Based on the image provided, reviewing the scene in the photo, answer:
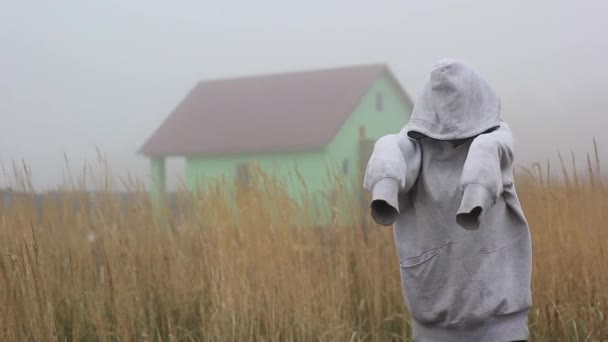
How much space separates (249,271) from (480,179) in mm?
1767

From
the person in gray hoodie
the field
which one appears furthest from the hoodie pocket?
the field

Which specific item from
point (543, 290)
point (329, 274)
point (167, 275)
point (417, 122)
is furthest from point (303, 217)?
point (417, 122)

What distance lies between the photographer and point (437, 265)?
164 cm

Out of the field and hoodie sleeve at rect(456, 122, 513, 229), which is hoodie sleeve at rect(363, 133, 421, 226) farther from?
the field

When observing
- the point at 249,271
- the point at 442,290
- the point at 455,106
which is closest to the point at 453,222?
the point at 442,290

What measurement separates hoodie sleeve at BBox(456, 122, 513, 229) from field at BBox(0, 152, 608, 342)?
1431 mm

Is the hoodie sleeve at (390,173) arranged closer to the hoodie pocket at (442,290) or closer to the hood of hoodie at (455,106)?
the hood of hoodie at (455,106)

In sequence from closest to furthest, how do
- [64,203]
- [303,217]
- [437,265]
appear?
1. [437,265]
2. [303,217]
3. [64,203]

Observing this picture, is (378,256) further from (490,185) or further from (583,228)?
(490,185)

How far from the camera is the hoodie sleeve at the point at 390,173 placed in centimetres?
153

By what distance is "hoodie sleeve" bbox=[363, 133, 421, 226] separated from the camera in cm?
153

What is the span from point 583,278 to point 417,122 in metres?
1.80

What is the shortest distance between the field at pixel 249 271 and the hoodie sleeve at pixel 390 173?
1.30 m

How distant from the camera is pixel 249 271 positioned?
3082 millimetres
